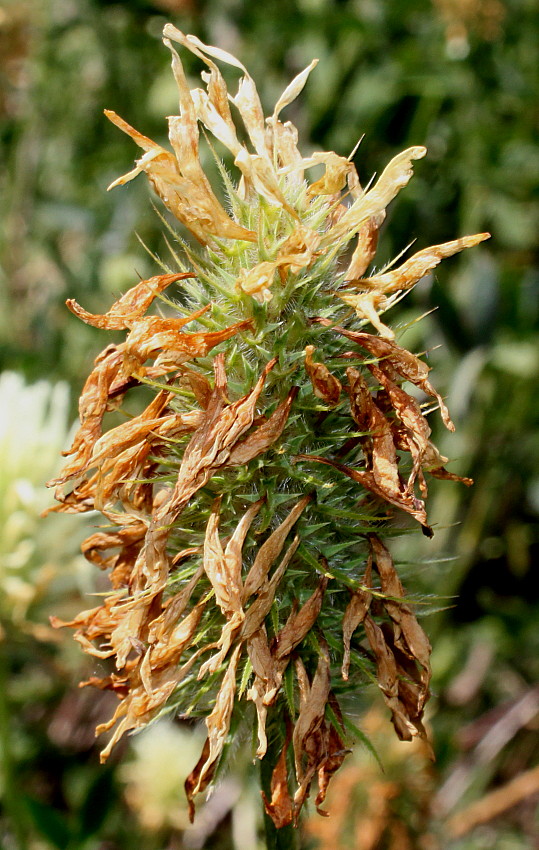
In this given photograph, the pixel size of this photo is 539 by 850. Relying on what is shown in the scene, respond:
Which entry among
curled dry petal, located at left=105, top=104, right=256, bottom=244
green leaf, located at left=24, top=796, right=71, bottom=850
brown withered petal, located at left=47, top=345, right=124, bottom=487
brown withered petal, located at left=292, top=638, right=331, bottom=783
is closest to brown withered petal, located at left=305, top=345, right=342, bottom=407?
curled dry petal, located at left=105, top=104, right=256, bottom=244

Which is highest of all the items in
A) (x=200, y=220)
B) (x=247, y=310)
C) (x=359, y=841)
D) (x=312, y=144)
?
(x=200, y=220)

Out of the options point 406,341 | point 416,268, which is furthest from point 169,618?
point 406,341

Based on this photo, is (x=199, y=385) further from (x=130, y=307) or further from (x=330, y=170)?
(x=330, y=170)

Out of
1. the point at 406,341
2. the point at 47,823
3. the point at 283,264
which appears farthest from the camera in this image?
the point at 406,341

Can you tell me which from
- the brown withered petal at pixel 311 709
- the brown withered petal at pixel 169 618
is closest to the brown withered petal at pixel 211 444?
the brown withered petal at pixel 169 618

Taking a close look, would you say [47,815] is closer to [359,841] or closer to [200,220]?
[359,841]

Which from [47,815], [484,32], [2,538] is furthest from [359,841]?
[484,32]

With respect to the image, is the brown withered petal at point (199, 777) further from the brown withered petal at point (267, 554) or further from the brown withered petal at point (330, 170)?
the brown withered petal at point (330, 170)

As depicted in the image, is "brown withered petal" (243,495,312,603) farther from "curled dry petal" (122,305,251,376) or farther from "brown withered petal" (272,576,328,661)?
"curled dry petal" (122,305,251,376)
